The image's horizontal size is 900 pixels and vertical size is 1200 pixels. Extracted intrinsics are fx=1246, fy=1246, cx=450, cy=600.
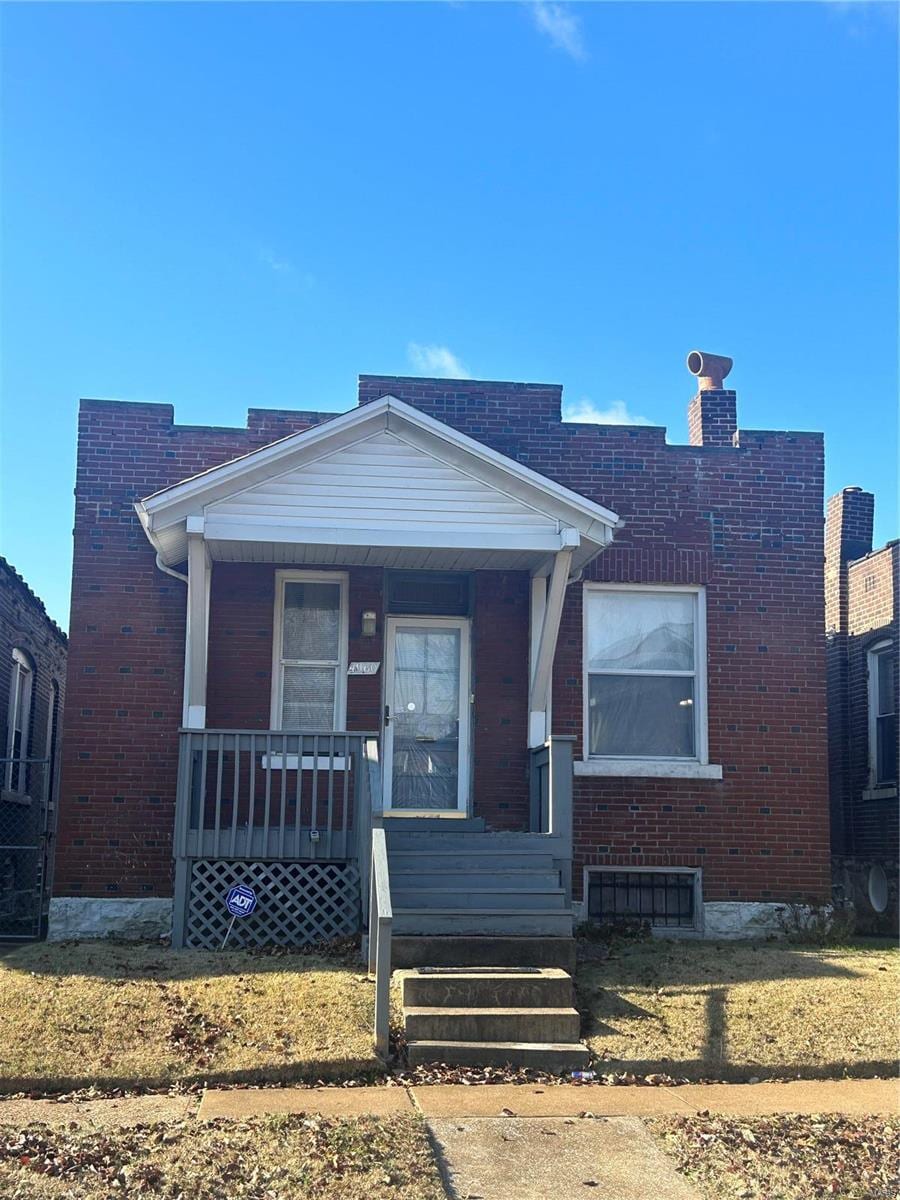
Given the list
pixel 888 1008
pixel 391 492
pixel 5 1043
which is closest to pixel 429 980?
pixel 5 1043

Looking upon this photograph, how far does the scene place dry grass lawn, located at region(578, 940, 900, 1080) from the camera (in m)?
7.45

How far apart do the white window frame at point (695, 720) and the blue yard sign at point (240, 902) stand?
138 inches

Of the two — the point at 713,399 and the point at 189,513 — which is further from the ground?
the point at 713,399

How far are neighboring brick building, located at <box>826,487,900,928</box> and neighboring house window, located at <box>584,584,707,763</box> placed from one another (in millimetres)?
3321

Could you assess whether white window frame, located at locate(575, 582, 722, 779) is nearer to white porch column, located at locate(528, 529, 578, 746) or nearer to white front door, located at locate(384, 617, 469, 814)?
white porch column, located at locate(528, 529, 578, 746)

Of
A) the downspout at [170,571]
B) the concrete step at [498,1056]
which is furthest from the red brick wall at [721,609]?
the concrete step at [498,1056]

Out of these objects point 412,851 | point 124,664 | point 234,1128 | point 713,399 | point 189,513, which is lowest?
point 234,1128

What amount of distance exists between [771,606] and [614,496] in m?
1.91

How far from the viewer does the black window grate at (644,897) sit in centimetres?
1182

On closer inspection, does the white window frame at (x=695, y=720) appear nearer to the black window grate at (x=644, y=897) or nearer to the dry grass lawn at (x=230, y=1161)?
the black window grate at (x=644, y=897)

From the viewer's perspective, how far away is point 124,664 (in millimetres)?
11656

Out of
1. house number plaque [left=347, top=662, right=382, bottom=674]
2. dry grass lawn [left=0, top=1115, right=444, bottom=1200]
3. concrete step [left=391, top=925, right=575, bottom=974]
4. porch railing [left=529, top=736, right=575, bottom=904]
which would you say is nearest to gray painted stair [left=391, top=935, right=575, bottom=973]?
concrete step [left=391, top=925, right=575, bottom=974]

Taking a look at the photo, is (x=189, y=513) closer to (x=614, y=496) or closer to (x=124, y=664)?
(x=124, y=664)

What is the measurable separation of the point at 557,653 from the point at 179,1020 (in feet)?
18.5
